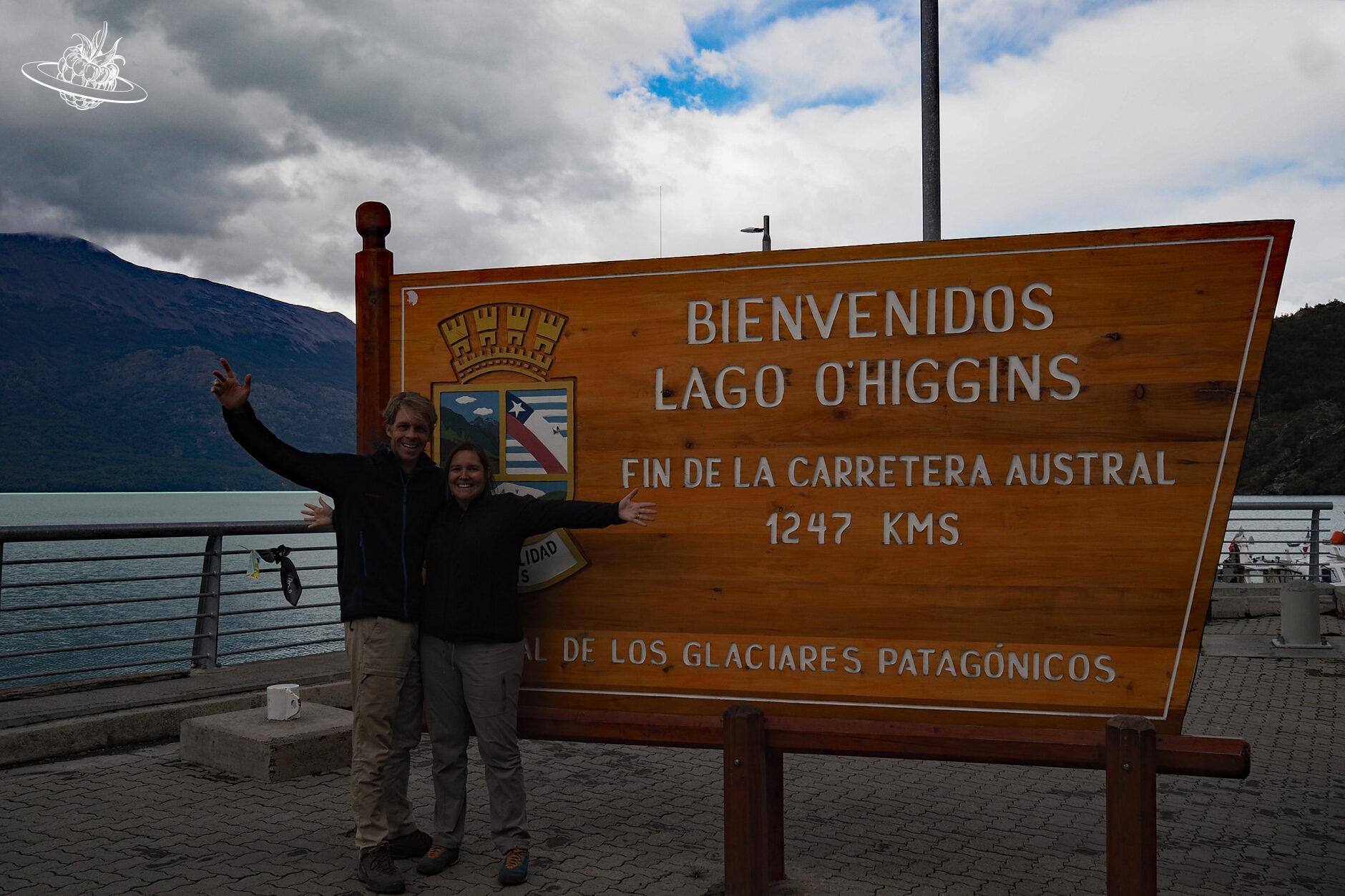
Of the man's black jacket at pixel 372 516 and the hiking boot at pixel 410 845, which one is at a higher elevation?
the man's black jacket at pixel 372 516

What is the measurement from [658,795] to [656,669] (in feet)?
6.28

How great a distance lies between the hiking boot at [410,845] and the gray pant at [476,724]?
146 mm

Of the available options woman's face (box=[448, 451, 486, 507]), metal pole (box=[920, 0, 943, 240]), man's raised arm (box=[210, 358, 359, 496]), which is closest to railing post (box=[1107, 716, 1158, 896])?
woman's face (box=[448, 451, 486, 507])

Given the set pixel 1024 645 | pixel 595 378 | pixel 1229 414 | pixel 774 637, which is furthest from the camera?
pixel 595 378

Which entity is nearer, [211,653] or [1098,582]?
[1098,582]

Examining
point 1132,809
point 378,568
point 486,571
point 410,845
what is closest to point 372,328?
point 378,568

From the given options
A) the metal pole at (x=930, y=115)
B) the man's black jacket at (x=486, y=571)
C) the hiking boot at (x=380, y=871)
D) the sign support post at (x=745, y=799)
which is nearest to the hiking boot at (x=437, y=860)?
the hiking boot at (x=380, y=871)

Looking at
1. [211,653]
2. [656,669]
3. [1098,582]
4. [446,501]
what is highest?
[446,501]

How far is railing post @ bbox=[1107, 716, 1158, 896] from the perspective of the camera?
352cm

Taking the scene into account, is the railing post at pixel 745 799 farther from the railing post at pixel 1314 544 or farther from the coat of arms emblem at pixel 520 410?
the railing post at pixel 1314 544

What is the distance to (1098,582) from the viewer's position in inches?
149

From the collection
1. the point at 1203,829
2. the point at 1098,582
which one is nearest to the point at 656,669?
the point at 1098,582

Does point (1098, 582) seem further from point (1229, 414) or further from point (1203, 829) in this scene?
point (1203, 829)

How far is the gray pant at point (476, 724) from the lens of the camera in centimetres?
436
